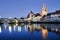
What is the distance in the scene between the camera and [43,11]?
8538 cm

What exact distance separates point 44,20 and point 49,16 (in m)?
7.21

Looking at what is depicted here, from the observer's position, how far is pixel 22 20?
281ft

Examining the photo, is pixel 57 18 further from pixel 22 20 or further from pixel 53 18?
pixel 22 20

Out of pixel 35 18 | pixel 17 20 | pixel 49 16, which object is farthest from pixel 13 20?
pixel 49 16

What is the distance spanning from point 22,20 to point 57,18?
617 inches

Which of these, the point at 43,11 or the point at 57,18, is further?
the point at 43,11

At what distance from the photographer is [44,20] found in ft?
246

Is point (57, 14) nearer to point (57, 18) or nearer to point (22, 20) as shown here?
point (57, 18)

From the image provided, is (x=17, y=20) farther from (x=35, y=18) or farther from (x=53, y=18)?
(x=53, y=18)

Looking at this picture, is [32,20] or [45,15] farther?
[45,15]

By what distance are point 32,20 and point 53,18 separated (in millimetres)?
7453

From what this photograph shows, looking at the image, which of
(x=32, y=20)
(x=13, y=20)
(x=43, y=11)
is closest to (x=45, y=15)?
(x=43, y=11)

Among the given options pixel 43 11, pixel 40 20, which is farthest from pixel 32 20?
pixel 43 11

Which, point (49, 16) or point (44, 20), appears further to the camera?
point (49, 16)
